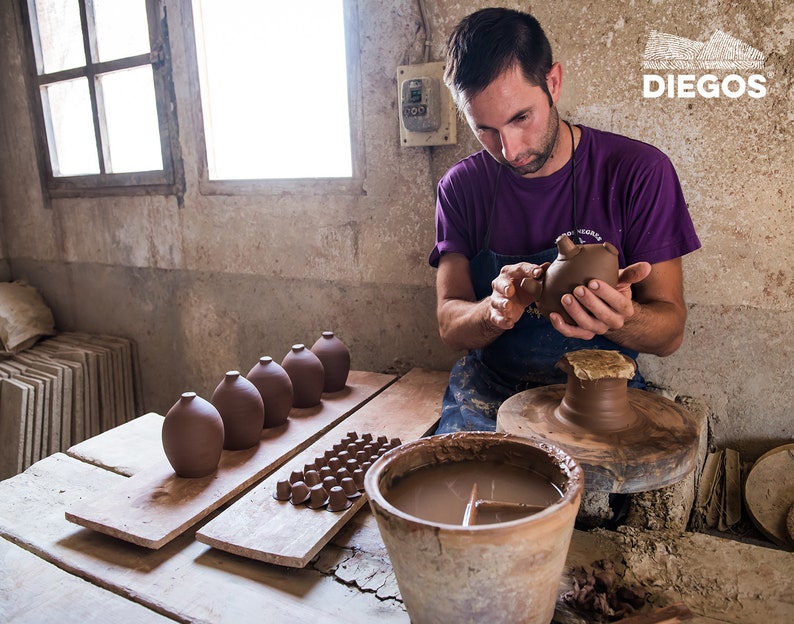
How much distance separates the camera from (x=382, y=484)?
3.75ft

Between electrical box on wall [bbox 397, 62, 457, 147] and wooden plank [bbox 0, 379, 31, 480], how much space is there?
2822 mm

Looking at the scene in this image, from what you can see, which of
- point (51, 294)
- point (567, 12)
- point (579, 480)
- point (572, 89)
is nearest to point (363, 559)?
point (579, 480)

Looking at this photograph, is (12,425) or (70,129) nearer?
(12,425)

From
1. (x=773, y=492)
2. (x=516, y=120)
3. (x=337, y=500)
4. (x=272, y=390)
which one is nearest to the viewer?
(x=337, y=500)

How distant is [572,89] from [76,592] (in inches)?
94.4

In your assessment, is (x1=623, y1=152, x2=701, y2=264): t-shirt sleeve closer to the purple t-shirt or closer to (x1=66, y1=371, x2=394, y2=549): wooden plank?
the purple t-shirt

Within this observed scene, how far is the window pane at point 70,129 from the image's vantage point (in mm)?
4027

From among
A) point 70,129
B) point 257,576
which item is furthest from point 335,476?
point 70,129

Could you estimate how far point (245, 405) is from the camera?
82.0 inches

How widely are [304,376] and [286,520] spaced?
2.88 feet

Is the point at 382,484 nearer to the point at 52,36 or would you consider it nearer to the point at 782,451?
the point at 782,451

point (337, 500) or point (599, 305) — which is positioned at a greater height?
point (599, 305)

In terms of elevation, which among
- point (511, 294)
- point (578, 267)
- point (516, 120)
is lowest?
point (511, 294)

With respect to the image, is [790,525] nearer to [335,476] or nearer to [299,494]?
[335,476]
